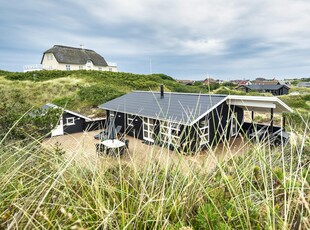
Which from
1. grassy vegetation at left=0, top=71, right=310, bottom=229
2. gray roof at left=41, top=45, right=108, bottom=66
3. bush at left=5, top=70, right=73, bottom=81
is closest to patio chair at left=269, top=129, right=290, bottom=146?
grassy vegetation at left=0, top=71, right=310, bottom=229

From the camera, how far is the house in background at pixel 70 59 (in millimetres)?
35259

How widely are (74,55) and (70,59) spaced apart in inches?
59.5

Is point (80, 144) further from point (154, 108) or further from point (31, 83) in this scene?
point (31, 83)

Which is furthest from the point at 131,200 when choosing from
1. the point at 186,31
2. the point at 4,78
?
the point at 4,78

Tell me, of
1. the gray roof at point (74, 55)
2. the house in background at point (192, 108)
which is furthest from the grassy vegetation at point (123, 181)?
the gray roof at point (74, 55)

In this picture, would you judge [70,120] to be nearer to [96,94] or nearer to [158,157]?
[96,94]

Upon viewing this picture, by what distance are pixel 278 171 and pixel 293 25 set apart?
16.5 metres

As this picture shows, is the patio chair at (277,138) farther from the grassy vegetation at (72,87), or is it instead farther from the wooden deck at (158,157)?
the grassy vegetation at (72,87)

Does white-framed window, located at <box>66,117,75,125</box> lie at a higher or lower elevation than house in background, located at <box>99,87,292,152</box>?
lower

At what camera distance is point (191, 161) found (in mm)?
1749

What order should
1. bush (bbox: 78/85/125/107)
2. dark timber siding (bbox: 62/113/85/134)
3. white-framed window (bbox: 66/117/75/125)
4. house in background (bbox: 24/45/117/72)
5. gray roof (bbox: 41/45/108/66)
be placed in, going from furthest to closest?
gray roof (bbox: 41/45/108/66)
house in background (bbox: 24/45/117/72)
bush (bbox: 78/85/125/107)
white-framed window (bbox: 66/117/75/125)
dark timber siding (bbox: 62/113/85/134)

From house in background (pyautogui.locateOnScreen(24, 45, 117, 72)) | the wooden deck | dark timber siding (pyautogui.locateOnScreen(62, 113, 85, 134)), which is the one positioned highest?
house in background (pyautogui.locateOnScreen(24, 45, 117, 72))

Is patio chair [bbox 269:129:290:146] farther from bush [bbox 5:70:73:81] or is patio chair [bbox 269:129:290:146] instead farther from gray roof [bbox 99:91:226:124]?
bush [bbox 5:70:73:81]

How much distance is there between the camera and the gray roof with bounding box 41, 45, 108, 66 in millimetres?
35375
